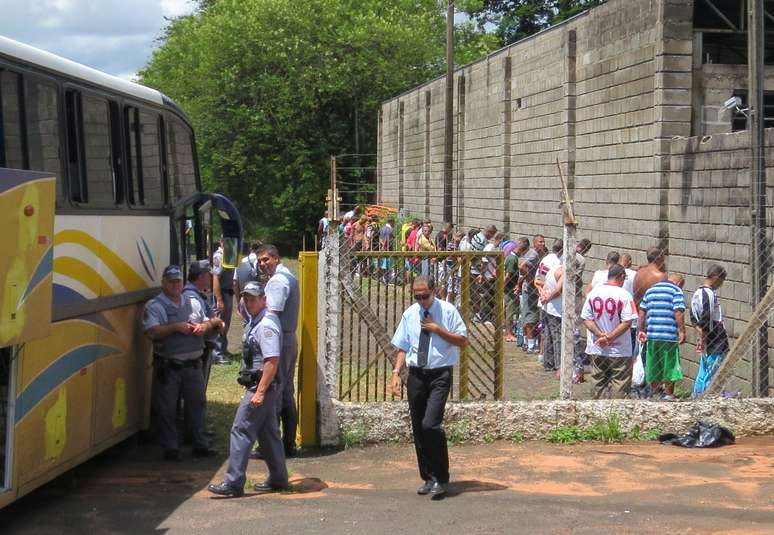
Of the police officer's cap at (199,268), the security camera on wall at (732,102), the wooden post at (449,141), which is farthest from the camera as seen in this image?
the wooden post at (449,141)

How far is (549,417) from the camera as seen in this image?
10586mm

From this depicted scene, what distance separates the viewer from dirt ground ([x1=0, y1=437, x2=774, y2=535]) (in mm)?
7992

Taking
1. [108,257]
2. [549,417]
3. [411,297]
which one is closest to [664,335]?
[549,417]

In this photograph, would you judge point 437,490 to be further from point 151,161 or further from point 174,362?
point 151,161

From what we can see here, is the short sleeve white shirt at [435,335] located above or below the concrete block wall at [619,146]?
below

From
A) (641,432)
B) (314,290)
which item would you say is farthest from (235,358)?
(641,432)

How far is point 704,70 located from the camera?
1570 cm

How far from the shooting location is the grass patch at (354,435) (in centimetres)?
1036

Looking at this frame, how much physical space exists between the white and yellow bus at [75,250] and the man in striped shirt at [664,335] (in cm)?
489

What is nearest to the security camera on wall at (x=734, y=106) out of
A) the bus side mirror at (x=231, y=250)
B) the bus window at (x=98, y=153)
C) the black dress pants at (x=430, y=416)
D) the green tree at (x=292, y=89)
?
the bus side mirror at (x=231, y=250)

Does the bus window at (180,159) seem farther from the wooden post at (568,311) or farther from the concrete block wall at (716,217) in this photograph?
the concrete block wall at (716,217)

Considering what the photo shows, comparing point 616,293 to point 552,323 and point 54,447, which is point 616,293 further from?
point 54,447

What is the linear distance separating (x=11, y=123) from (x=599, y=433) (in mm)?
5877

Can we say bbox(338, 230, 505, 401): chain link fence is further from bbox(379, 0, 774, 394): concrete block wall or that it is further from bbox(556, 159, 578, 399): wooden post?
bbox(379, 0, 774, 394): concrete block wall
